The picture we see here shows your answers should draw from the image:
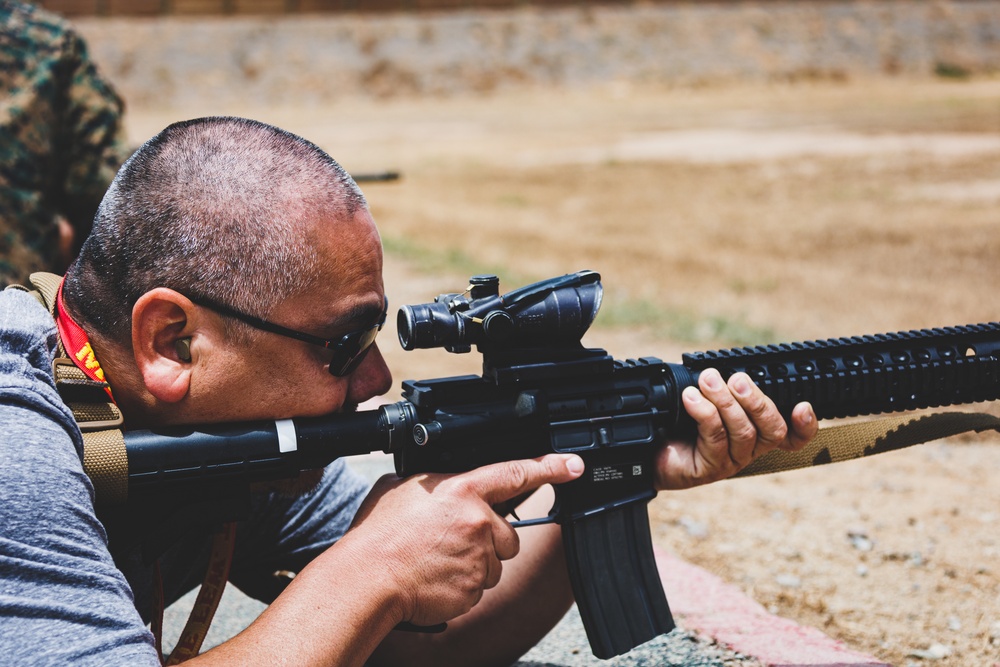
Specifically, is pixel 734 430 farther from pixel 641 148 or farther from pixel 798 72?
pixel 798 72

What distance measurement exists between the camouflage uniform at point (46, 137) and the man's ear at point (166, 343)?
268cm

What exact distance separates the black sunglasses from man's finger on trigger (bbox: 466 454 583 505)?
342 millimetres

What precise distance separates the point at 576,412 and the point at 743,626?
45.3 inches

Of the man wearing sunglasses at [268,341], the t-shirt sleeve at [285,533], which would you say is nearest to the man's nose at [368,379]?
the man wearing sunglasses at [268,341]

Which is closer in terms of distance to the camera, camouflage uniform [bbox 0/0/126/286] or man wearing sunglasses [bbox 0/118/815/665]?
man wearing sunglasses [bbox 0/118/815/665]

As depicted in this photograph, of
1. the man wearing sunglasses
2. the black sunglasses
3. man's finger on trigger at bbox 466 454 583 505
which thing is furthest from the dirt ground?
the black sunglasses

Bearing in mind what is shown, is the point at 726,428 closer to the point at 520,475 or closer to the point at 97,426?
the point at 520,475

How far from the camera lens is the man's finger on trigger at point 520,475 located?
2.12 meters

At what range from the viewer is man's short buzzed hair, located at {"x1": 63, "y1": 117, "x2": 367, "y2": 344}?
1.97m

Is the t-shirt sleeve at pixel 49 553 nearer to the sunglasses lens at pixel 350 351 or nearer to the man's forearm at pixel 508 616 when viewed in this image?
the sunglasses lens at pixel 350 351

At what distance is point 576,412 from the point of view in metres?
2.31

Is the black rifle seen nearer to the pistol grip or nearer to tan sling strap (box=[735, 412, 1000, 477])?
the pistol grip

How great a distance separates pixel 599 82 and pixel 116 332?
4092 cm

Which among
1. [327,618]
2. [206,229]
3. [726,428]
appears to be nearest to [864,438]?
→ [726,428]
